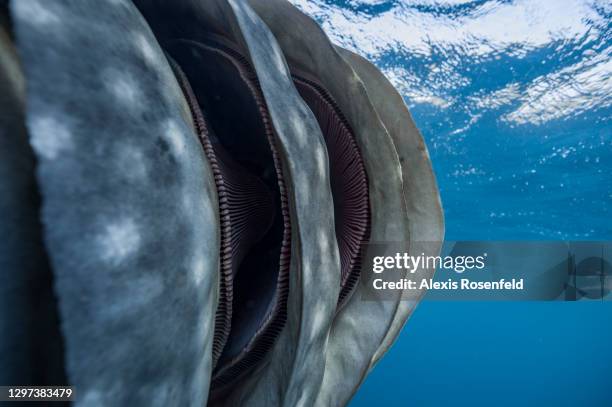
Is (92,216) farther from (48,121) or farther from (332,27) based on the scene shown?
(332,27)

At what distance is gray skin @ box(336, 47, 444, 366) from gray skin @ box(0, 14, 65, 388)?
5.83 feet

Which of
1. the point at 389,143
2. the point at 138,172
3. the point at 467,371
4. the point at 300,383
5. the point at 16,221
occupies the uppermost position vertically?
the point at 389,143

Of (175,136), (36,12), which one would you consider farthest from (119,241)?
(36,12)

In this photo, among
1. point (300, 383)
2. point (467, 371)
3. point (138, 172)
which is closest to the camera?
point (138, 172)

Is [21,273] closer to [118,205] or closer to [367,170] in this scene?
[118,205]

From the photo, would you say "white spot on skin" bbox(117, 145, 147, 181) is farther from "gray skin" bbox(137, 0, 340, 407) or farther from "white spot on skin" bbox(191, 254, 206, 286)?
"gray skin" bbox(137, 0, 340, 407)

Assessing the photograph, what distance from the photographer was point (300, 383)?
4.62ft

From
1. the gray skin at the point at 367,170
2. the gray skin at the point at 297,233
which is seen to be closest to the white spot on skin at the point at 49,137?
the gray skin at the point at 297,233

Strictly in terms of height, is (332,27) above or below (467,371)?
above

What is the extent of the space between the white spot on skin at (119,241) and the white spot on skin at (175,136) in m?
0.24

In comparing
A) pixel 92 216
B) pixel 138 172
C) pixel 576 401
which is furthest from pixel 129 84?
pixel 576 401

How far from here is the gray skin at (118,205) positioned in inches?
28.7

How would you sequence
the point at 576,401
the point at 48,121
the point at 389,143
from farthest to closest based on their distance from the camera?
the point at 576,401 < the point at 389,143 < the point at 48,121

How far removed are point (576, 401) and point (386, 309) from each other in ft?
213
